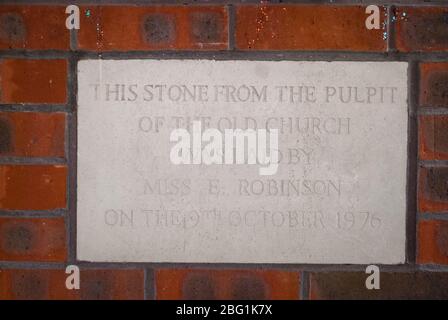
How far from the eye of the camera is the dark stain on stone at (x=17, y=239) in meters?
1.07

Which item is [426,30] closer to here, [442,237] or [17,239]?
[442,237]

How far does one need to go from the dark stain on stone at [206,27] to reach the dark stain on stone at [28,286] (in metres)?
0.70

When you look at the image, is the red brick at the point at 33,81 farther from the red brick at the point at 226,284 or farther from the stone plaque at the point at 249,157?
the red brick at the point at 226,284

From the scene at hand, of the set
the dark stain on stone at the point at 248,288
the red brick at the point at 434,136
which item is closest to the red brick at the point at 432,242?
the red brick at the point at 434,136

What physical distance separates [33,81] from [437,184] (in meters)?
1.00

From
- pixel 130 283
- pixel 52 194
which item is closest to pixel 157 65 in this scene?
pixel 52 194

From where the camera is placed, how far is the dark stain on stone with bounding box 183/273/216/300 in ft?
3.53

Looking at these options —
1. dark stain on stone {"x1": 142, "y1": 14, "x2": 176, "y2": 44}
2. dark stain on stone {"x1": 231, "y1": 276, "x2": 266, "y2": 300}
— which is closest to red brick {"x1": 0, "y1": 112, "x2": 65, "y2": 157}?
dark stain on stone {"x1": 142, "y1": 14, "x2": 176, "y2": 44}

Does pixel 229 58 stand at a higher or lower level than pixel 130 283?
higher

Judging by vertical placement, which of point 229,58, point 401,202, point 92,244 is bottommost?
point 92,244

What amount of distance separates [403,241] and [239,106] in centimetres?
51

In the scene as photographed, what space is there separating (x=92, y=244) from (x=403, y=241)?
0.75 metres

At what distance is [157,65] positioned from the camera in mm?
1053

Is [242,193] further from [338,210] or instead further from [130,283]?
[130,283]
